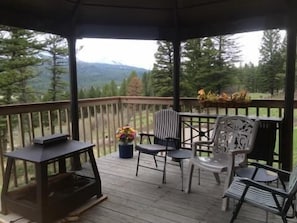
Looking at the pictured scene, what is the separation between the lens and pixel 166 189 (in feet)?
11.2

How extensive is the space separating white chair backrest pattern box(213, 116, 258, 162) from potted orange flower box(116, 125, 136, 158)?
168 centimetres

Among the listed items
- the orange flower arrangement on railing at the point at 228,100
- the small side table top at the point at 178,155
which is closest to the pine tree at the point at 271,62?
the orange flower arrangement on railing at the point at 228,100

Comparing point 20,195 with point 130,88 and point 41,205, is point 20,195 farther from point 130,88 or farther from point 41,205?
point 130,88

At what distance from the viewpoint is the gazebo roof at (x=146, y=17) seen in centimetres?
334

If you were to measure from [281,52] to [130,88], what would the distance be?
3482 millimetres

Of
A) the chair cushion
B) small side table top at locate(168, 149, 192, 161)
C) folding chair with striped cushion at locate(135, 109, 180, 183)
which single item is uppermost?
folding chair with striped cushion at locate(135, 109, 180, 183)

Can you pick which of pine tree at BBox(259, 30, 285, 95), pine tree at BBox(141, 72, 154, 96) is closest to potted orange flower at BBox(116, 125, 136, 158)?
pine tree at BBox(141, 72, 154, 96)

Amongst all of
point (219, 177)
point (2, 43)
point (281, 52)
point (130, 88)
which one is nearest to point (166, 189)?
point (219, 177)

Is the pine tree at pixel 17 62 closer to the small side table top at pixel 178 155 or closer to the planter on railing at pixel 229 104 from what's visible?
the small side table top at pixel 178 155

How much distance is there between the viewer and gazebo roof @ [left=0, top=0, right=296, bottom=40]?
3.34m

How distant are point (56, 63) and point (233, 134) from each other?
4.68m

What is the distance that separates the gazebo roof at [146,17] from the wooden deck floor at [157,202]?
2183 millimetres

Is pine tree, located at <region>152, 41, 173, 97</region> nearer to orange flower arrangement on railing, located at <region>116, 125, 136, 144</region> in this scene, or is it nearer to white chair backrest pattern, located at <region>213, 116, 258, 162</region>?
orange flower arrangement on railing, located at <region>116, 125, 136, 144</region>

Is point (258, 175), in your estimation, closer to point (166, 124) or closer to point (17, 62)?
point (166, 124)
